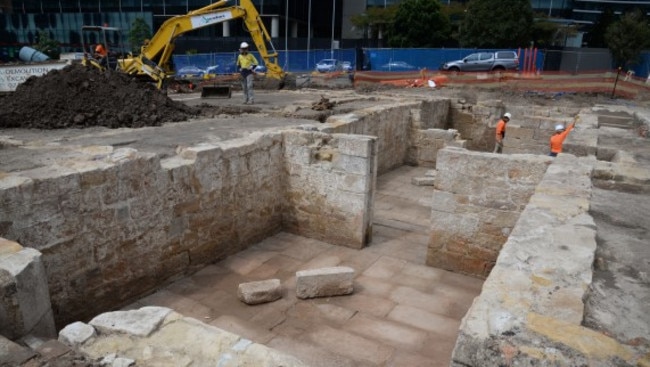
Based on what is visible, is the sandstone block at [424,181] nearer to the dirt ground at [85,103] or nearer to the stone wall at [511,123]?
the dirt ground at [85,103]

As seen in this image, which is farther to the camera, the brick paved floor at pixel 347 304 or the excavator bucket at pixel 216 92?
the excavator bucket at pixel 216 92

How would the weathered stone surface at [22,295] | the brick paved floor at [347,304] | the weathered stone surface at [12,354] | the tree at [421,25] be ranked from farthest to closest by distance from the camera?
the tree at [421,25] < the brick paved floor at [347,304] < the weathered stone surface at [22,295] < the weathered stone surface at [12,354]

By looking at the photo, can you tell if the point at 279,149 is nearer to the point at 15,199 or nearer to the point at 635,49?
the point at 15,199

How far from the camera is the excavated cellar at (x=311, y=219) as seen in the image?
265 centimetres

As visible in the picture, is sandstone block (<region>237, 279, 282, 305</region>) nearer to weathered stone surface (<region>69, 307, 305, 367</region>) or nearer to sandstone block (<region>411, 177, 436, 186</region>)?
weathered stone surface (<region>69, 307, 305, 367</region>)

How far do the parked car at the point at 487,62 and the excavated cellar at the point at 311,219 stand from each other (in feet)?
54.9

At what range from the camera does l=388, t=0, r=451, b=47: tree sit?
36094 millimetres

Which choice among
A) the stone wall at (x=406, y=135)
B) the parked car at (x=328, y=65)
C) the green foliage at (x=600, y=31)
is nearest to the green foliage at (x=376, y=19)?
the parked car at (x=328, y=65)

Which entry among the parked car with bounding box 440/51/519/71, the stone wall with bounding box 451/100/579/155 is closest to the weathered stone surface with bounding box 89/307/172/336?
the stone wall with bounding box 451/100/579/155

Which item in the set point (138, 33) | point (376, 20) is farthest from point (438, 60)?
point (138, 33)

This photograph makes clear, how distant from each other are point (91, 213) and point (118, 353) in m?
2.48

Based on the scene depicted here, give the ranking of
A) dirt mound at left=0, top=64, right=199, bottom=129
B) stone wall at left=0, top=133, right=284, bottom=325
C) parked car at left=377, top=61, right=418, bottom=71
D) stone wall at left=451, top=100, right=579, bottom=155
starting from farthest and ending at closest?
parked car at left=377, top=61, right=418, bottom=71 → stone wall at left=451, top=100, right=579, bottom=155 → dirt mound at left=0, top=64, right=199, bottom=129 → stone wall at left=0, top=133, right=284, bottom=325

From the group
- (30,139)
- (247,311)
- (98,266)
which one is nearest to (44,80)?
(30,139)

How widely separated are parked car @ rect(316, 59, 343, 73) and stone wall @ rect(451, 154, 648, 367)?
28.3 m
